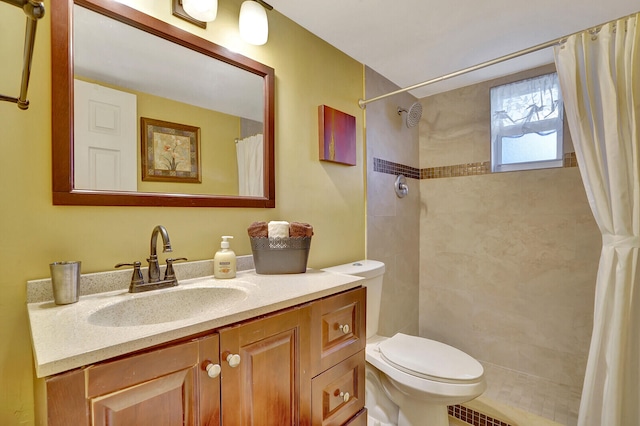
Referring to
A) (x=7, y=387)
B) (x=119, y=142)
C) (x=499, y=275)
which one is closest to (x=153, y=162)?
(x=119, y=142)

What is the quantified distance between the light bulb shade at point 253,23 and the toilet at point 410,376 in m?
1.15

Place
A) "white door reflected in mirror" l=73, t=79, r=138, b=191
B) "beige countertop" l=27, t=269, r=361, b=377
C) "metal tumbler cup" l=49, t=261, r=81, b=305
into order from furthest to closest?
"white door reflected in mirror" l=73, t=79, r=138, b=191 → "metal tumbler cup" l=49, t=261, r=81, b=305 → "beige countertop" l=27, t=269, r=361, b=377

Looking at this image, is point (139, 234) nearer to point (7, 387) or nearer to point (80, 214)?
point (80, 214)

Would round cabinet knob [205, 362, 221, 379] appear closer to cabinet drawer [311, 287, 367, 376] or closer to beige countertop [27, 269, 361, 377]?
beige countertop [27, 269, 361, 377]

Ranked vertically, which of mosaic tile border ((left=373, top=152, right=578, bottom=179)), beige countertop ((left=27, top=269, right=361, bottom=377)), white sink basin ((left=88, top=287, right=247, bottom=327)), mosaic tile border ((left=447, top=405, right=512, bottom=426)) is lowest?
mosaic tile border ((left=447, top=405, right=512, bottom=426))

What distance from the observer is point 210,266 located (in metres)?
→ 1.19

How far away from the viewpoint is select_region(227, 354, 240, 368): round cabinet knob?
718 millimetres

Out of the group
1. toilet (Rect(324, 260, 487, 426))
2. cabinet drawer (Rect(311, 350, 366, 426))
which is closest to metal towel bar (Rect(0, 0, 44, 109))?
cabinet drawer (Rect(311, 350, 366, 426))

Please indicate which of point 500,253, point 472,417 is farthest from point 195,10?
point 472,417

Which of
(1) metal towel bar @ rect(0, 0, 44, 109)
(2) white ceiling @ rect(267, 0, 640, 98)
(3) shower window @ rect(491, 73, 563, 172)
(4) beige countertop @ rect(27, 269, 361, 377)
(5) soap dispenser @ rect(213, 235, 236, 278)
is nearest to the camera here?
(1) metal towel bar @ rect(0, 0, 44, 109)

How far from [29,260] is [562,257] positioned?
2.63m

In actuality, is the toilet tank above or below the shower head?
below

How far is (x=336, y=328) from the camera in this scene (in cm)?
102

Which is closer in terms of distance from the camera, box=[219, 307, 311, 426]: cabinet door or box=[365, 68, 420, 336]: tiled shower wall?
box=[219, 307, 311, 426]: cabinet door
